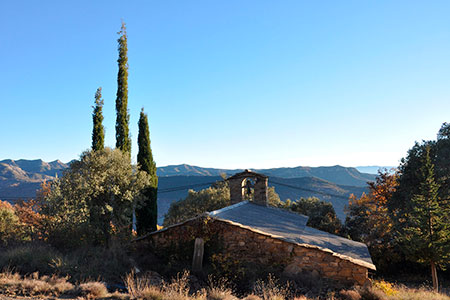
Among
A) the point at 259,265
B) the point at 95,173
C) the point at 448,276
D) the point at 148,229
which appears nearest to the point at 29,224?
the point at 95,173

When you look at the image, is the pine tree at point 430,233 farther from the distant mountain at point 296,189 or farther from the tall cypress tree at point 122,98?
the distant mountain at point 296,189

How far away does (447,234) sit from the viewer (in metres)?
16.2

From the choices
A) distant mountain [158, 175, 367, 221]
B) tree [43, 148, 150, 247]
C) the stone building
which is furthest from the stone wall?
distant mountain [158, 175, 367, 221]

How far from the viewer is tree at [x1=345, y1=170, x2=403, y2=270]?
73.4 ft

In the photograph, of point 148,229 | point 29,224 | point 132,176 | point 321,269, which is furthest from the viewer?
point 148,229

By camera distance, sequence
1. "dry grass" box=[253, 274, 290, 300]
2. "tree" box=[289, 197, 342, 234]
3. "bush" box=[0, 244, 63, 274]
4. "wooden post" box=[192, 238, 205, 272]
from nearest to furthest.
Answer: "dry grass" box=[253, 274, 290, 300] → "bush" box=[0, 244, 63, 274] → "wooden post" box=[192, 238, 205, 272] → "tree" box=[289, 197, 342, 234]

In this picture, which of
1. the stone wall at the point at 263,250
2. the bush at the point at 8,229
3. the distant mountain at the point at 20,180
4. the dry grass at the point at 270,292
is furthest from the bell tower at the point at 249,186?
the distant mountain at the point at 20,180

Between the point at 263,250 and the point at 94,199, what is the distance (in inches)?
335

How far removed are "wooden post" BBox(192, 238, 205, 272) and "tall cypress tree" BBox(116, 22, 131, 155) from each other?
10.6 metres

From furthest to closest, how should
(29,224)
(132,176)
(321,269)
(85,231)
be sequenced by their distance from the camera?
1. (132,176)
2. (29,224)
3. (85,231)
4. (321,269)

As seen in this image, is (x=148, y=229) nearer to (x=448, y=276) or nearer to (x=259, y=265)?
(x=259, y=265)

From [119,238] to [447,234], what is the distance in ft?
57.2

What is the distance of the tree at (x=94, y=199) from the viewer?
13.1 m

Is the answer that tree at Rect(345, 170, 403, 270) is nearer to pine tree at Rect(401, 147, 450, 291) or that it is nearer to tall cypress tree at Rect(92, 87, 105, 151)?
pine tree at Rect(401, 147, 450, 291)
